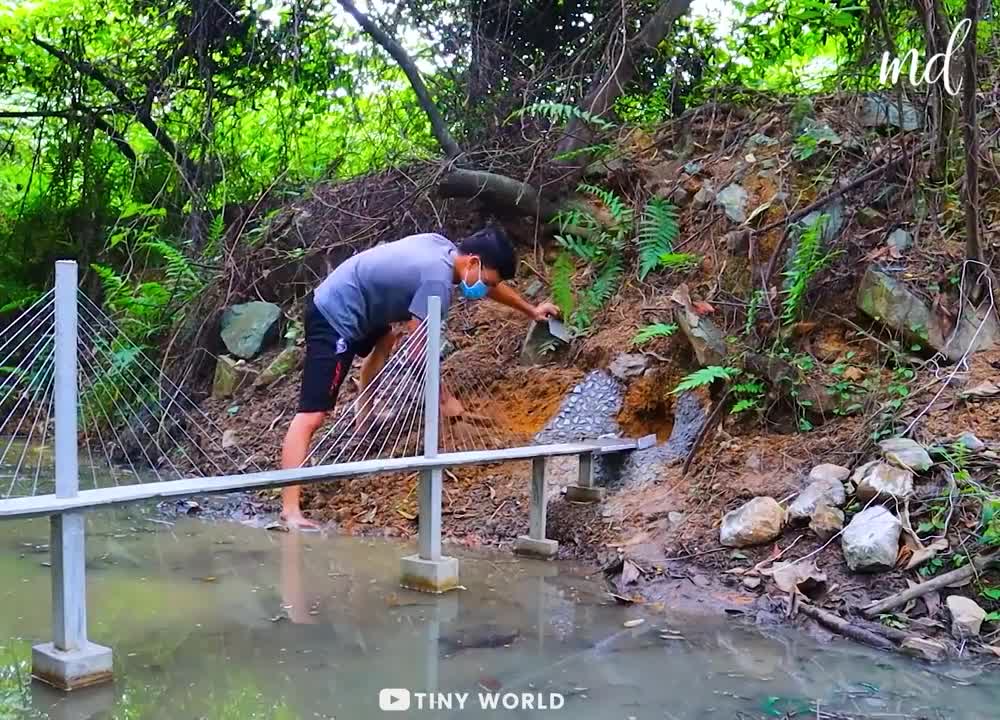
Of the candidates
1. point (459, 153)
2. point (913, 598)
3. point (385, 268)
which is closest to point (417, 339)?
point (385, 268)

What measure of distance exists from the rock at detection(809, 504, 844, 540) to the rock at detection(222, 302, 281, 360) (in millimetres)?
4345

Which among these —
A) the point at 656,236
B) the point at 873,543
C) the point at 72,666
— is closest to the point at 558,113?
the point at 656,236

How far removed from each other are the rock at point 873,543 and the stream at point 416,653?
0.42 metres

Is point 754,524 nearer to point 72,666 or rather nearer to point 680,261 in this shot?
point 680,261

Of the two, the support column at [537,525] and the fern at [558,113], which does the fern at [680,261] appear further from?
the support column at [537,525]

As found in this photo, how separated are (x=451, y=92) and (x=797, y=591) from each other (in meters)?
4.57

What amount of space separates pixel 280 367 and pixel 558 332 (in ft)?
6.86

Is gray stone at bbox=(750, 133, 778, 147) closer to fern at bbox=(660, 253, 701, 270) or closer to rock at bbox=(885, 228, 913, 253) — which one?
fern at bbox=(660, 253, 701, 270)

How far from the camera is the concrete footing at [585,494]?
4.64 m

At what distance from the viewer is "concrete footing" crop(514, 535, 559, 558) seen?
4285 mm

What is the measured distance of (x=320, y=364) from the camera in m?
3.97

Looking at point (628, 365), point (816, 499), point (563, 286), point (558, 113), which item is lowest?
point (816, 499)

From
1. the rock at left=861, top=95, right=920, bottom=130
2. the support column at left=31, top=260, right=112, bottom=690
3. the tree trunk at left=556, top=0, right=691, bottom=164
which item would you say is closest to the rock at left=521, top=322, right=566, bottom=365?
the tree trunk at left=556, top=0, right=691, bottom=164

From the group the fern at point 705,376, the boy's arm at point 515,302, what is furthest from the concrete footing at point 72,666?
the fern at point 705,376
